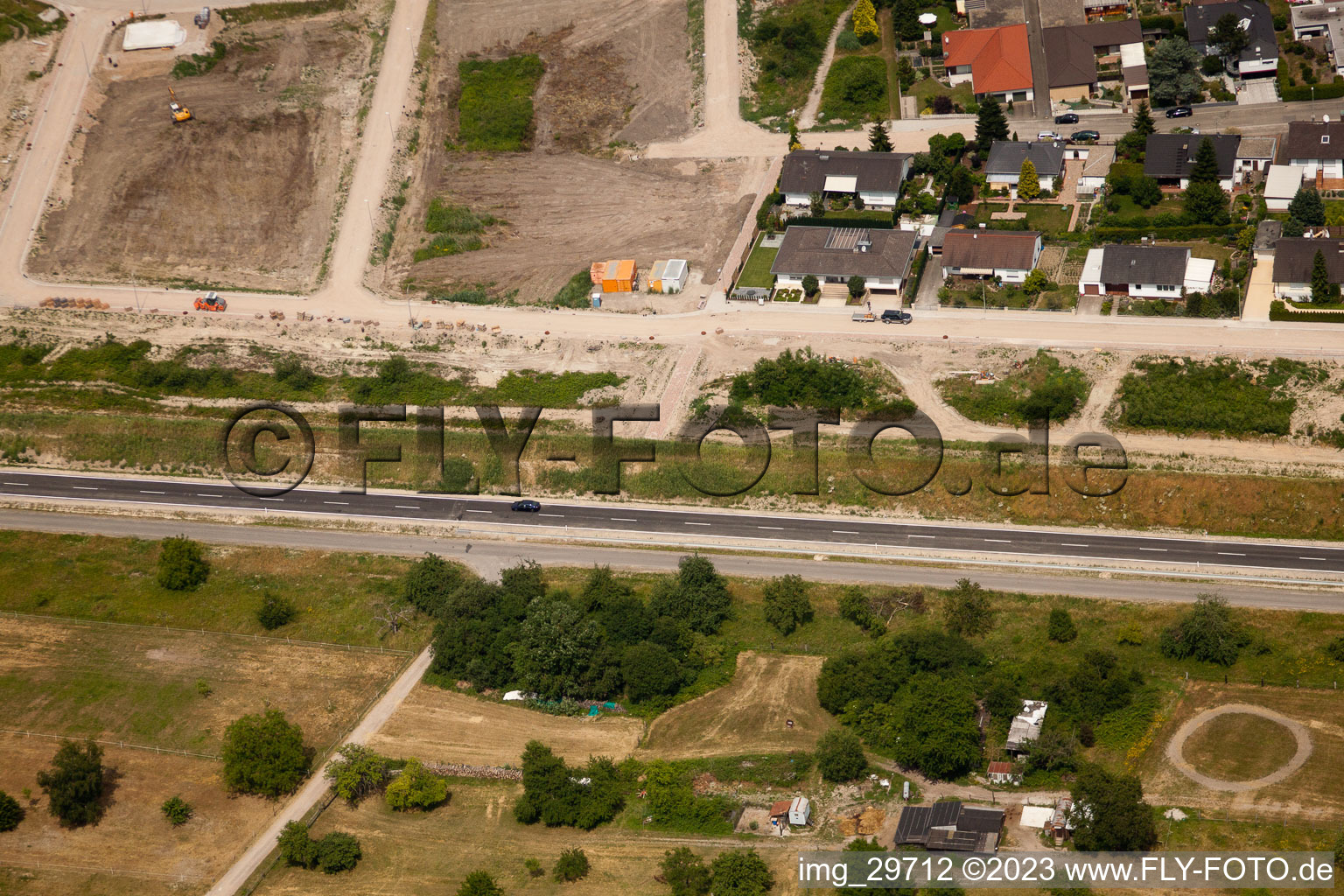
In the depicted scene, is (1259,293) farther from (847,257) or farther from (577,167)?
(577,167)

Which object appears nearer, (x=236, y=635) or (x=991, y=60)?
(x=236, y=635)

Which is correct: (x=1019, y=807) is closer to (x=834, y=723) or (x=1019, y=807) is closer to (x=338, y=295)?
(x=834, y=723)

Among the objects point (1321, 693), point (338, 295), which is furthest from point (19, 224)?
point (1321, 693)

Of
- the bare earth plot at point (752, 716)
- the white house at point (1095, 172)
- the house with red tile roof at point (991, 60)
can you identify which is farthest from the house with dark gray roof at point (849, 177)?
the bare earth plot at point (752, 716)

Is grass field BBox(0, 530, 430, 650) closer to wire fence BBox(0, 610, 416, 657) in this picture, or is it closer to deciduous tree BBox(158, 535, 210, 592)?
wire fence BBox(0, 610, 416, 657)

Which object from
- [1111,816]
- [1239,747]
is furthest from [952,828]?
[1239,747]

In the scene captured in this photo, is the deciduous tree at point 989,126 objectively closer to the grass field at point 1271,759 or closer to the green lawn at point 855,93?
the green lawn at point 855,93
